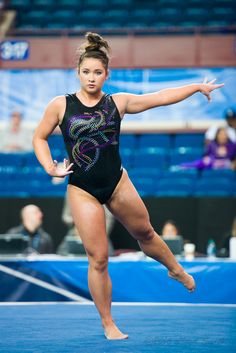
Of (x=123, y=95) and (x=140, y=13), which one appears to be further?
(x=140, y=13)

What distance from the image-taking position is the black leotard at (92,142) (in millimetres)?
4004

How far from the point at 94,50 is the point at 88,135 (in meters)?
0.44

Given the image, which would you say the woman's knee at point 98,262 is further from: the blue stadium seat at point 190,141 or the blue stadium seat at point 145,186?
the blue stadium seat at point 190,141

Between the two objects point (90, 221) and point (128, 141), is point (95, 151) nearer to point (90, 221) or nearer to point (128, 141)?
point (90, 221)

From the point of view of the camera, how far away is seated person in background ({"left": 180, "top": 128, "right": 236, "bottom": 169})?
30.9 ft

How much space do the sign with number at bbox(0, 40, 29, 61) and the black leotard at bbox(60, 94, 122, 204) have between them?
860 cm

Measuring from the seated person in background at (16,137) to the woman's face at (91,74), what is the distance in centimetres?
612

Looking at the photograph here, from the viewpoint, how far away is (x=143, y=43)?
12.3 meters

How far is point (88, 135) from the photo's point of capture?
4012 mm

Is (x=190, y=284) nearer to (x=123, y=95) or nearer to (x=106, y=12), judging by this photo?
(x=123, y=95)

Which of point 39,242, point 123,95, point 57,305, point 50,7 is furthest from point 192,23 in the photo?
point 123,95

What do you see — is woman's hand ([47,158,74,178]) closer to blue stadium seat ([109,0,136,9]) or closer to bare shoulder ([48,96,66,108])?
bare shoulder ([48,96,66,108])

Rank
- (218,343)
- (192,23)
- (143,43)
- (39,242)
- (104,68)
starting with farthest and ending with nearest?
(192,23), (143,43), (39,242), (104,68), (218,343)

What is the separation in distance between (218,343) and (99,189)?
3.23ft
